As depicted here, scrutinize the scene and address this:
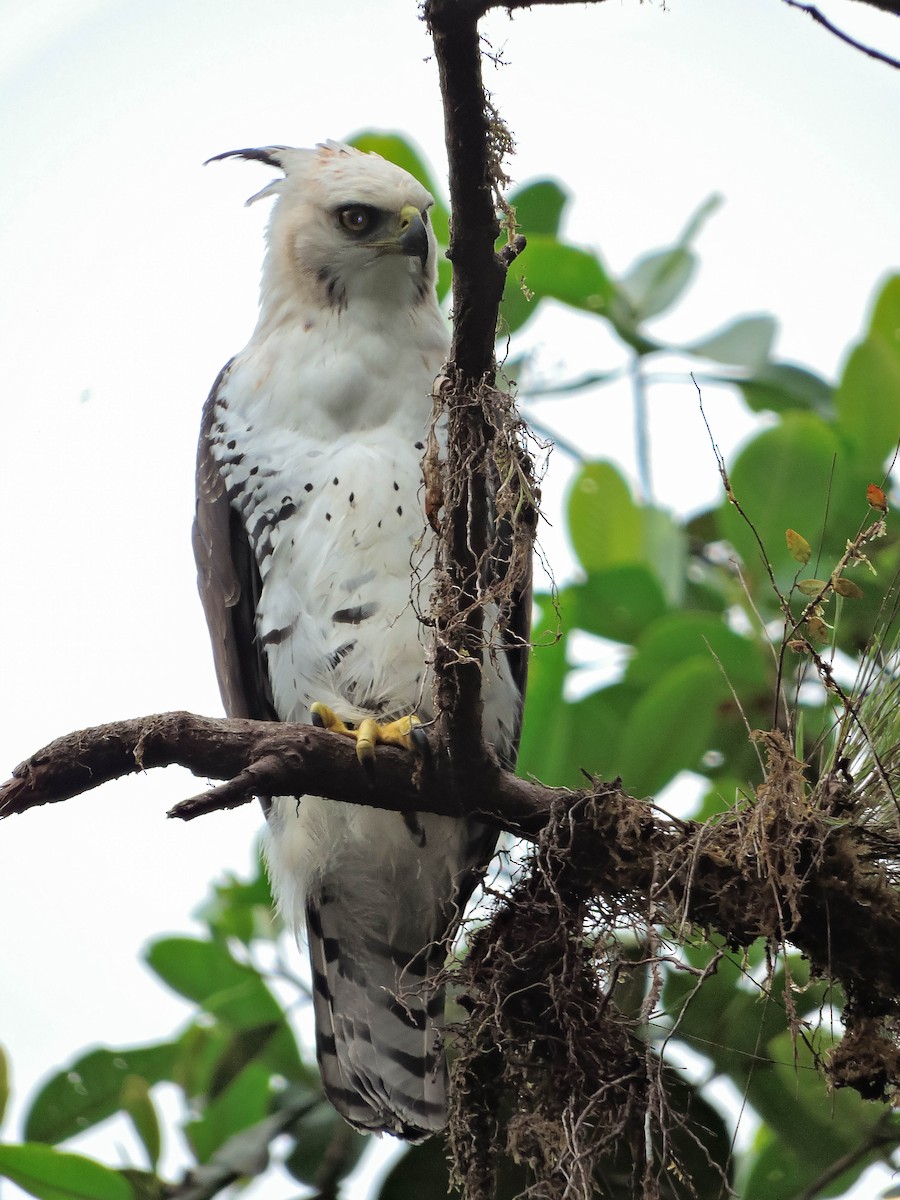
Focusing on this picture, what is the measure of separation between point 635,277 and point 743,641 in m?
1.73

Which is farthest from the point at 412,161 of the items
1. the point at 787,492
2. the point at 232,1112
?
the point at 232,1112

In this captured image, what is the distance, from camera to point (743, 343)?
4480mm

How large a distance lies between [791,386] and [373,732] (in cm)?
260

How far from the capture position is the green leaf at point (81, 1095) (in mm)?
3631

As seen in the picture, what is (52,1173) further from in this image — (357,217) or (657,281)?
(657,281)

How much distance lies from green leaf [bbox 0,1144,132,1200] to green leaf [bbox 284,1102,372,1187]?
0.53 meters

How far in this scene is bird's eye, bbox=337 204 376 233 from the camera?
3.40m

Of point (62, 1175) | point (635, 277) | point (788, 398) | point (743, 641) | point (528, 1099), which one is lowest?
point (62, 1175)

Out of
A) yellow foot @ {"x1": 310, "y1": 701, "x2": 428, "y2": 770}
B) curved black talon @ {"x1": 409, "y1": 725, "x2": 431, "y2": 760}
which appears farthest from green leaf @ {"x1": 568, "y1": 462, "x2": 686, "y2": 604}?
curved black talon @ {"x1": 409, "y1": 725, "x2": 431, "y2": 760}

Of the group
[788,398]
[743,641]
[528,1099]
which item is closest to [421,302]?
[743,641]

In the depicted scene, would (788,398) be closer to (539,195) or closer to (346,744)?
(539,195)

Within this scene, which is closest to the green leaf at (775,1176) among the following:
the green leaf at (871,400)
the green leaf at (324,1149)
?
the green leaf at (324,1149)

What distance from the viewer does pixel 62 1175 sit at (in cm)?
323

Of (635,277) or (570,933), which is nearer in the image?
(570,933)
